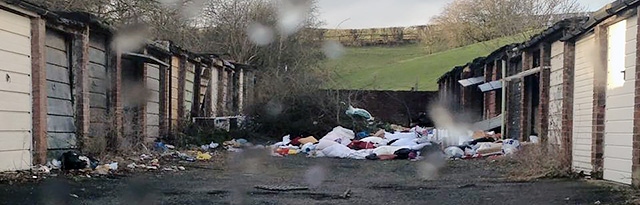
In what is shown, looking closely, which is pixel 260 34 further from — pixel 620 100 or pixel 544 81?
pixel 620 100

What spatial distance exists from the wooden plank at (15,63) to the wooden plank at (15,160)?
106 centimetres

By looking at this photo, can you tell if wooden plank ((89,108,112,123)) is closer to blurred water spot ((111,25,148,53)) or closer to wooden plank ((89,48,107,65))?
wooden plank ((89,48,107,65))

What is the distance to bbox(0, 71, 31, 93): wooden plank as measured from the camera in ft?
27.9

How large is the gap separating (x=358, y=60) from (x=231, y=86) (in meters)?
16.2

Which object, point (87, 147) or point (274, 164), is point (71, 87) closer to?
point (87, 147)

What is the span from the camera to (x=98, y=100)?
12008 millimetres

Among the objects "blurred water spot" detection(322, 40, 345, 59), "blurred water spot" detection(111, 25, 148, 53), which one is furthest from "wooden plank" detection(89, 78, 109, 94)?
"blurred water spot" detection(322, 40, 345, 59)

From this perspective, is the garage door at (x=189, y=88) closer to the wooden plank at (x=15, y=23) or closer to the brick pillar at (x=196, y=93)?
the brick pillar at (x=196, y=93)

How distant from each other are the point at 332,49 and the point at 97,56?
2204 cm

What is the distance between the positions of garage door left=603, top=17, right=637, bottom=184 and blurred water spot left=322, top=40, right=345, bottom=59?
76.1 feet

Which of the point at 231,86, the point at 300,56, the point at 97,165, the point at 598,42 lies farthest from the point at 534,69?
the point at 300,56

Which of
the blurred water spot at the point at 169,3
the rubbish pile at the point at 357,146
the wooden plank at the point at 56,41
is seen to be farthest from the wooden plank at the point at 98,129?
the blurred water spot at the point at 169,3

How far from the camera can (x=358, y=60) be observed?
39.5 meters

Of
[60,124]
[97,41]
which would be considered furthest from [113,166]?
[97,41]
